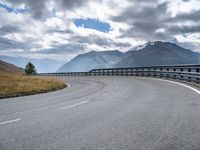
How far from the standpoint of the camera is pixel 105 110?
342 inches

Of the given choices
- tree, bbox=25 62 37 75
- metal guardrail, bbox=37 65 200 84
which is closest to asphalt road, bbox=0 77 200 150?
metal guardrail, bbox=37 65 200 84

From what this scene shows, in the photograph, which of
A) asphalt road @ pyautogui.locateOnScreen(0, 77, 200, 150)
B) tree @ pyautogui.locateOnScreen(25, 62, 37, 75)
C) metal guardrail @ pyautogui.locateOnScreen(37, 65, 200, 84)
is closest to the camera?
asphalt road @ pyautogui.locateOnScreen(0, 77, 200, 150)

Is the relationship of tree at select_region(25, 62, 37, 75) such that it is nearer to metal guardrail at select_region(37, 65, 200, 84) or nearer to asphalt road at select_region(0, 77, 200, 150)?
metal guardrail at select_region(37, 65, 200, 84)

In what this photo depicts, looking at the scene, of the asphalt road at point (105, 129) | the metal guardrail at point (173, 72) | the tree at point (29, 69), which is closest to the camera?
the asphalt road at point (105, 129)

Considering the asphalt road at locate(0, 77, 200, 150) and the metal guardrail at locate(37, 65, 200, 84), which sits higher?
the metal guardrail at locate(37, 65, 200, 84)

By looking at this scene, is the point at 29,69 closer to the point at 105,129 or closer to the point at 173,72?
the point at 173,72

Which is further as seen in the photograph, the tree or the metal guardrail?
the tree

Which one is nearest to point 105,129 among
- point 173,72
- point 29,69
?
point 173,72

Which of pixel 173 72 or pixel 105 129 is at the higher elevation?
pixel 173 72

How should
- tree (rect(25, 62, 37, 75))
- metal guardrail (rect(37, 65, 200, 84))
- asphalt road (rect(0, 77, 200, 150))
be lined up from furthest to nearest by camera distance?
1. tree (rect(25, 62, 37, 75))
2. metal guardrail (rect(37, 65, 200, 84))
3. asphalt road (rect(0, 77, 200, 150))

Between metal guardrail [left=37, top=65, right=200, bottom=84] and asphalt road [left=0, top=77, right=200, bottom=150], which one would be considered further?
metal guardrail [left=37, top=65, right=200, bottom=84]

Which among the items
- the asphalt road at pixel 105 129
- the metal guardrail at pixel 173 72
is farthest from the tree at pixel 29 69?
the asphalt road at pixel 105 129

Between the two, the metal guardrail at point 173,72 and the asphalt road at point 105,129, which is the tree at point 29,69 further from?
the asphalt road at point 105,129

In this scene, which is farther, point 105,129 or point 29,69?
point 29,69
